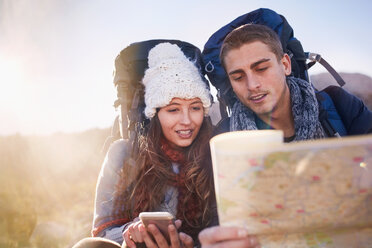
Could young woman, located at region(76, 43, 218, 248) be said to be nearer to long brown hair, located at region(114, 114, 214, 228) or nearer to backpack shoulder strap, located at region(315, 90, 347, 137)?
long brown hair, located at region(114, 114, 214, 228)

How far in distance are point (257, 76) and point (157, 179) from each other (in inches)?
53.7

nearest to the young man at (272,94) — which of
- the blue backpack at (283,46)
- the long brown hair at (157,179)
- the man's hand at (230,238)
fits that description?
the blue backpack at (283,46)

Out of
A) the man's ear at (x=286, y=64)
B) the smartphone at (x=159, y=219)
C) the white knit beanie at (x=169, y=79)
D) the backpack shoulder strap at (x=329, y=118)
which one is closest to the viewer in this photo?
the smartphone at (x=159, y=219)

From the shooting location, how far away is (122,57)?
3219 millimetres

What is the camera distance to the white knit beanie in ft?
9.08

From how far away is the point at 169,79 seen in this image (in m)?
2.82

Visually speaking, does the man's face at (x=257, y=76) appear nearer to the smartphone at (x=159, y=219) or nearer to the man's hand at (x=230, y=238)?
the smartphone at (x=159, y=219)

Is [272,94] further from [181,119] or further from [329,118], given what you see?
[181,119]

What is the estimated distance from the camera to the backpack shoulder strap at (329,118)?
253 centimetres

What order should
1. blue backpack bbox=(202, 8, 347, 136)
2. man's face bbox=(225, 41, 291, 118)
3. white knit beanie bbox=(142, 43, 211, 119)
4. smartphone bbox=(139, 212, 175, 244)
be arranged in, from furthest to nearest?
blue backpack bbox=(202, 8, 347, 136) < white knit beanie bbox=(142, 43, 211, 119) < man's face bbox=(225, 41, 291, 118) < smartphone bbox=(139, 212, 175, 244)

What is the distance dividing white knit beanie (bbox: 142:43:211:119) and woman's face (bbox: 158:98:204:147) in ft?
0.22

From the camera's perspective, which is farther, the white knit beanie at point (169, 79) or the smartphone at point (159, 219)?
the white knit beanie at point (169, 79)

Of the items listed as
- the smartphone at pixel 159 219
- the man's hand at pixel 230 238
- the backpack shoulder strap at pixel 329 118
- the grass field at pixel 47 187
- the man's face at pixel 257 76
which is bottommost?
the grass field at pixel 47 187

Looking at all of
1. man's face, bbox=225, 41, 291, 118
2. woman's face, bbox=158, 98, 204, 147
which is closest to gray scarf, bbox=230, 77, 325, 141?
man's face, bbox=225, 41, 291, 118
